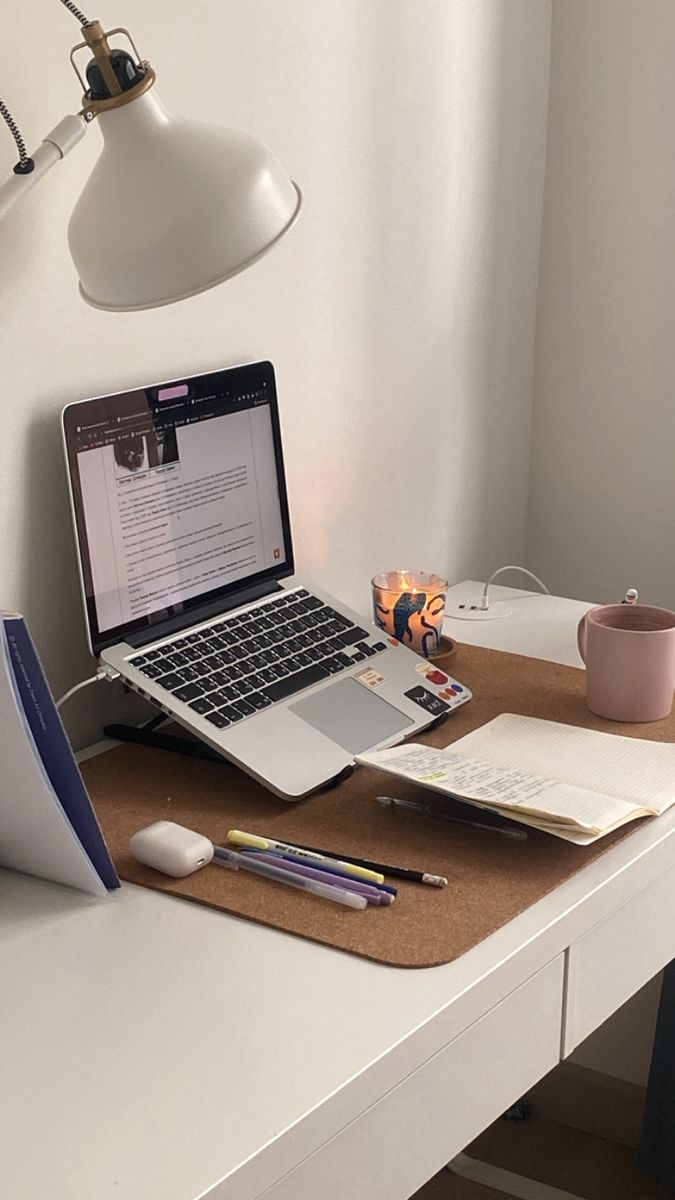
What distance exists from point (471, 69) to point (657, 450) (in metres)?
0.51

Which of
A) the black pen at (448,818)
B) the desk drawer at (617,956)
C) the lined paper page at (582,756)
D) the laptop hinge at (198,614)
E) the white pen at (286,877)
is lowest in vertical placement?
the desk drawer at (617,956)

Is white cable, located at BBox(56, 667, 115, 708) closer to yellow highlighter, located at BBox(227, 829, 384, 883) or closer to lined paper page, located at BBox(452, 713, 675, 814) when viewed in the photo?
yellow highlighter, located at BBox(227, 829, 384, 883)

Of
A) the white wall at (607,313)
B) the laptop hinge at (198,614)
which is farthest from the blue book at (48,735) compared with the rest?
the white wall at (607,313)

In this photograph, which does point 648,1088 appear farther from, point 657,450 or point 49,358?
point 49,358

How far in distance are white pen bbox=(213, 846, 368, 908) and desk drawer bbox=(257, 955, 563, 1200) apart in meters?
0.12

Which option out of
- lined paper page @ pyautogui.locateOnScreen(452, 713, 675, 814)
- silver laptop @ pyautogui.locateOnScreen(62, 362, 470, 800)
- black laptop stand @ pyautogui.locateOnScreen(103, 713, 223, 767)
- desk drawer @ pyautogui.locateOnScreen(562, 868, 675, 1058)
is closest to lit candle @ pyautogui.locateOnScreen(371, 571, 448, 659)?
silver laptop @ pyautogui.locateOnScreen(62, 362, 470, 800)

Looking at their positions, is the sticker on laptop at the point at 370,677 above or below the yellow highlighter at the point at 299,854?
above

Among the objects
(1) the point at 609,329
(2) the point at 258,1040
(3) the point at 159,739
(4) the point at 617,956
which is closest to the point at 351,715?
(3) the point at 159,739

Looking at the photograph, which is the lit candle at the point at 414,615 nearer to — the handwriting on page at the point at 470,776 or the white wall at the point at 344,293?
the white wall at the point at 344,293

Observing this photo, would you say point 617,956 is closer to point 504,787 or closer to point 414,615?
A: point 504,787

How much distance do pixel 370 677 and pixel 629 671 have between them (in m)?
0.23

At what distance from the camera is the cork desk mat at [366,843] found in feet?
2.92

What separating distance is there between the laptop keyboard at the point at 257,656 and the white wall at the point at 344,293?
0.10 meters

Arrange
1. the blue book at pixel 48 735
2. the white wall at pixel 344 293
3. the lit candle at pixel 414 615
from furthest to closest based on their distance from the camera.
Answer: the lit candle at pixel 414 615
the white wall at pixel 344 293
the blue book at pixel 48 735
